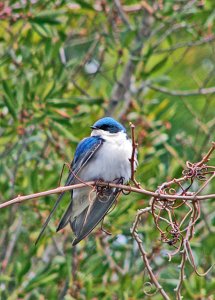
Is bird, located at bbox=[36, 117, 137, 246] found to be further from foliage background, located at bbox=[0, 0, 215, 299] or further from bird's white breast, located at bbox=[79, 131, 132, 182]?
foliage background, located at bbox=[0, 0, 215, 299]

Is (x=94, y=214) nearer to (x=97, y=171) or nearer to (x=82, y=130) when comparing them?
(x=97, y=171)

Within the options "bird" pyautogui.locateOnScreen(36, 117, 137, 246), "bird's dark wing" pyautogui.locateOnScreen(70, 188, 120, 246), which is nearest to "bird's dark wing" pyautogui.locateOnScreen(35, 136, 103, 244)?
"bird" pyautogui.locateOnScreen(36, 117, 137, 246)

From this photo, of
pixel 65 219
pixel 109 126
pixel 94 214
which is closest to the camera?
pixel 65 219

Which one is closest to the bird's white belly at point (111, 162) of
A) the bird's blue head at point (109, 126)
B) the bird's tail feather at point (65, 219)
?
the bird's blue head at point (109, 126)

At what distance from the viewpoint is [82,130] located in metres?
5.36

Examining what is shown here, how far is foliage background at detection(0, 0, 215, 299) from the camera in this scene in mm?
4914

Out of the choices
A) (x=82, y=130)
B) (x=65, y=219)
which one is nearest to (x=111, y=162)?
(x=65, y=219)

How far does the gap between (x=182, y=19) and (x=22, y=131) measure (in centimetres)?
A: 121

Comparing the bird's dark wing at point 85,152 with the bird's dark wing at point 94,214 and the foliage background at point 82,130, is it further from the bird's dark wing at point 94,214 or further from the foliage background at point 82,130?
the foliage background at point 82,130

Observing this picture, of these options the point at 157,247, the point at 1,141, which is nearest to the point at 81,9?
the point at 1,141

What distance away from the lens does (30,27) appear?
5.26 m

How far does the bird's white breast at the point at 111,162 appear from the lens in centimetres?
402

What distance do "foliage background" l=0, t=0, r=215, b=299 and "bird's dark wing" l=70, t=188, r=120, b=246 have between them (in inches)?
29.0

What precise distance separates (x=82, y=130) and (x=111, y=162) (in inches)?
53.2
